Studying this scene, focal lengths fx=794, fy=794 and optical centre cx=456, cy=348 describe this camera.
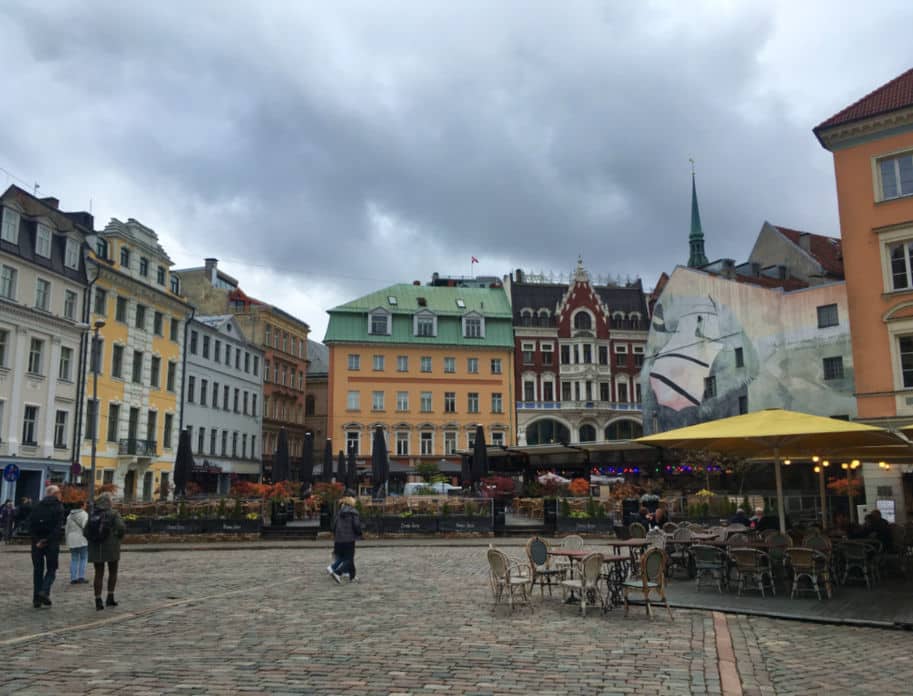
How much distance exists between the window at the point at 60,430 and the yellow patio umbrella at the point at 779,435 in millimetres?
30618

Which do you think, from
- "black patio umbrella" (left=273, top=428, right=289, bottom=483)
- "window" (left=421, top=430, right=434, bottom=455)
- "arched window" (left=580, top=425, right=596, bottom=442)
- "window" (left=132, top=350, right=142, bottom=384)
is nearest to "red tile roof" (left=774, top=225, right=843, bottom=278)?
"arched window" (left=580, top=425, right=596, bottom=442)

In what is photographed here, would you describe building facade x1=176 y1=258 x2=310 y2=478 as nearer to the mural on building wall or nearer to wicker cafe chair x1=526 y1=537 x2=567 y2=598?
the mural on building wall

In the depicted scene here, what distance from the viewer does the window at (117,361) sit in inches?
1590

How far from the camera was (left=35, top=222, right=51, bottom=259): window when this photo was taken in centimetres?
3550

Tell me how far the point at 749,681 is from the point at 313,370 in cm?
6696

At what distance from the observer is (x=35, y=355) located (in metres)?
35.6

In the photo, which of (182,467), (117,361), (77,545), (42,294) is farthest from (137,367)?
(77,545)

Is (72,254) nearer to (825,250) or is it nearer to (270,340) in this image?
(270,340)

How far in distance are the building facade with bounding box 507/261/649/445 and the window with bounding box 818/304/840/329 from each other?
22.9 m

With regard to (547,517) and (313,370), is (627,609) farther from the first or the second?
(313,370)

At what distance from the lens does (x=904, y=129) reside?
1128 inches

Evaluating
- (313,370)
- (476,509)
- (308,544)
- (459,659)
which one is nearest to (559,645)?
(459,659)

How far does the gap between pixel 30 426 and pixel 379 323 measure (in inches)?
1237

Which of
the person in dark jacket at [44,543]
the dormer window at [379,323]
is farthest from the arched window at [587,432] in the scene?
the person in dark jacket at [44,543]
